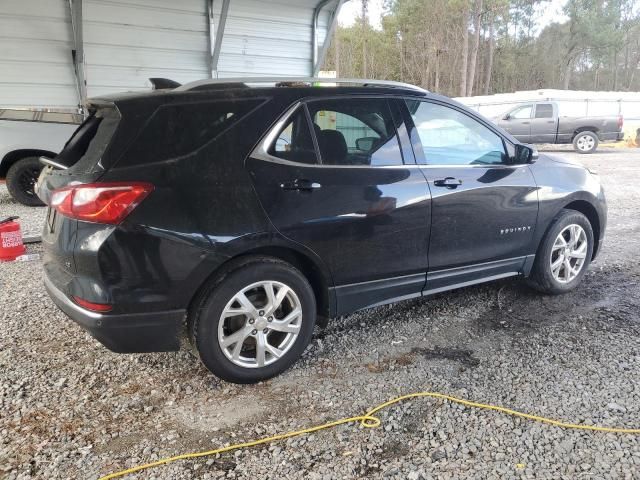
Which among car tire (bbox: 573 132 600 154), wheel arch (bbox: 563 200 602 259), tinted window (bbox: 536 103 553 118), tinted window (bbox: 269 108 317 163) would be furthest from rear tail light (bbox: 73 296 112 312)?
car tire (bbox: 573 132 600 154)

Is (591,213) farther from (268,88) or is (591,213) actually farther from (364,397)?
(268,88)

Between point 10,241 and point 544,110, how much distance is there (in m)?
18.6

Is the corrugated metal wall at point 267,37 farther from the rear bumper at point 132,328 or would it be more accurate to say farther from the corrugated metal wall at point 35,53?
the rear bumper at point 132,328

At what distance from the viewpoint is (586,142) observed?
18922mm

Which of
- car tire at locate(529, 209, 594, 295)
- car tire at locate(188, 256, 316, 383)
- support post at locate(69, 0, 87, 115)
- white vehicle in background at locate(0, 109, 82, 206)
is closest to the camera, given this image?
car tire at locate(188, 256, 316, 383)

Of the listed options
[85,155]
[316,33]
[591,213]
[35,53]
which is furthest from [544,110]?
[85,155]

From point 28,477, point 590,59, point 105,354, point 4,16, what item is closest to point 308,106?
point 105,354

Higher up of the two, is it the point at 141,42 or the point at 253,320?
the point at 141,42

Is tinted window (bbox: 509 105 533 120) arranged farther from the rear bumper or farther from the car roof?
the rear bumper

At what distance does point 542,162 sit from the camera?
421cm

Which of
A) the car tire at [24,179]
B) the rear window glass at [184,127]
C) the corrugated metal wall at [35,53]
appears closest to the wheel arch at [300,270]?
the rear window glass at [184,127]

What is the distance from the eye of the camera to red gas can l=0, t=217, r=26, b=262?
5453mm

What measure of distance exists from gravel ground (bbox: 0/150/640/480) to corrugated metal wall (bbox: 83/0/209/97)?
4.27 metres

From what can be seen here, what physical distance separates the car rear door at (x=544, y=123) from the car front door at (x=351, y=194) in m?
17.8
